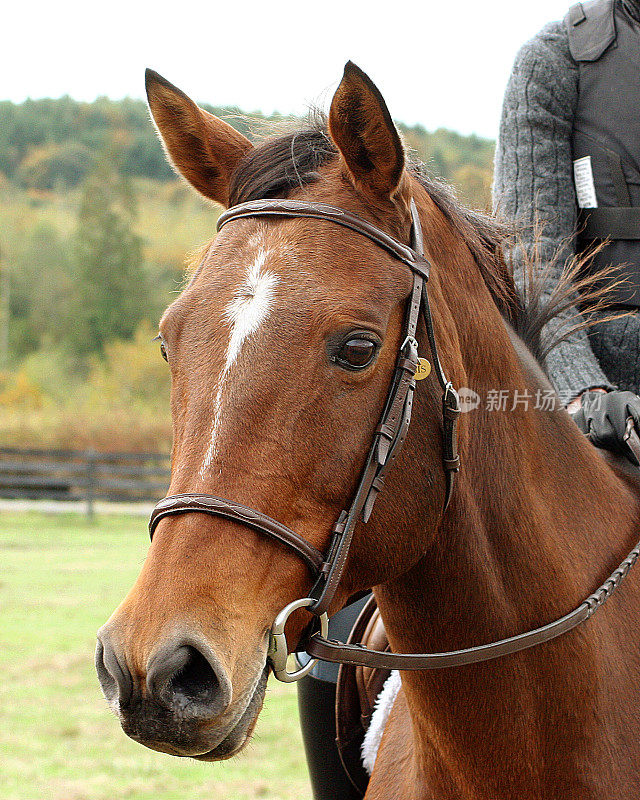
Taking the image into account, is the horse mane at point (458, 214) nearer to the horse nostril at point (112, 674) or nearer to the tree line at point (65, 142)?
the horse nostril at point (112, 674)

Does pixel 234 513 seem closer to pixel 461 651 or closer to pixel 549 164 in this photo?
pixel 461 651

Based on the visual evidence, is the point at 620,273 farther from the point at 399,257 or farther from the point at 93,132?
the point at 93,132

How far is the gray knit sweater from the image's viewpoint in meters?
3.04

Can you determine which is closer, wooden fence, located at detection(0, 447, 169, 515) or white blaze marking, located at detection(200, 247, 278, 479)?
white blaze marking, located at detection(200, 247, 278, 479)

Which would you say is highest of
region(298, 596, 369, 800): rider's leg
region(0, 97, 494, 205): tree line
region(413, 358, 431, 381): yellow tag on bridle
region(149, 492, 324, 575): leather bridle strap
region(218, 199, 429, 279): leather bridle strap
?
region(218, 199, 429, 279): leather bridle strap

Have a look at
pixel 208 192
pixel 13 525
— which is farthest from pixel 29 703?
pixel 13 525

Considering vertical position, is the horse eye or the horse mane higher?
the horse mane

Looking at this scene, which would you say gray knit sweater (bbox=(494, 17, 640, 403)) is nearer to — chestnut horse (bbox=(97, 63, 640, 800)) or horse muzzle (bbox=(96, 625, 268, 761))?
chestnut horse (bbox=(97, 63, 640, 800))

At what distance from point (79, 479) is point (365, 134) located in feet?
79.3

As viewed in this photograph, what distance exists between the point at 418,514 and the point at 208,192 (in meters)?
1.15

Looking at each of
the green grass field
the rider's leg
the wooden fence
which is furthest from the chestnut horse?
the wooden fence

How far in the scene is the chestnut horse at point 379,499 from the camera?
153cm

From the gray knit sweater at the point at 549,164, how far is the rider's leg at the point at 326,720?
1354mm

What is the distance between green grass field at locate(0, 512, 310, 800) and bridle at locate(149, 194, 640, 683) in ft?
3.12
